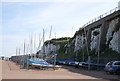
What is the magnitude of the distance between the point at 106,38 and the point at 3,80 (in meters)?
34.2

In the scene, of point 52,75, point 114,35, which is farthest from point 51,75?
point 114,35

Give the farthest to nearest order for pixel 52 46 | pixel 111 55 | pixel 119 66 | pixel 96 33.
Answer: pixel 52 46
pixel 96 33
pixel 111 55
pixel 119 66

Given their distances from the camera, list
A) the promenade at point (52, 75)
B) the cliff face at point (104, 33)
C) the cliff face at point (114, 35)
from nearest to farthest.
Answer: the promenade at point (52, 75) → the cliff face at point (114, 35) → the cliff face at point (104, 33)

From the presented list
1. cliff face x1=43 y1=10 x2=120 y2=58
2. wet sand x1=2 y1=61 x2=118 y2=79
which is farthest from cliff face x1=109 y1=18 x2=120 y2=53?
wet sand x1=2 y1=61 x2=118 y2=79

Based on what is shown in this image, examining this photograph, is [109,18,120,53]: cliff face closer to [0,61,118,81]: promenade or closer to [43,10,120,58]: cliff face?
[43,10,120,58]: cliff face

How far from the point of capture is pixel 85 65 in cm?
3706

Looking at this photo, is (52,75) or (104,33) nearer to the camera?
(52,75)

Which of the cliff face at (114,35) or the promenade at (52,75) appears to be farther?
the cliff face at (114,35)

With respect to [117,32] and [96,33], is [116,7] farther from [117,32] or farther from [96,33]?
[96,33]

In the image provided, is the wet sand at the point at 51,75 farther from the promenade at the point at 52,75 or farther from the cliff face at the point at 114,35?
the cliff face at the point at 114,35

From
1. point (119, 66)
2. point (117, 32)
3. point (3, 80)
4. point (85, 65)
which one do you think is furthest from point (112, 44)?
point (3, 80)

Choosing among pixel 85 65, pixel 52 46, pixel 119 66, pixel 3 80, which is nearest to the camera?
pixel 3 80

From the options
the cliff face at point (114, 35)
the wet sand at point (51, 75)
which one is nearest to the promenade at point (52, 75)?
the wet sand at point (51, 75)

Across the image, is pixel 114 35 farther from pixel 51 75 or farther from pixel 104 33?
pixel 51 75
